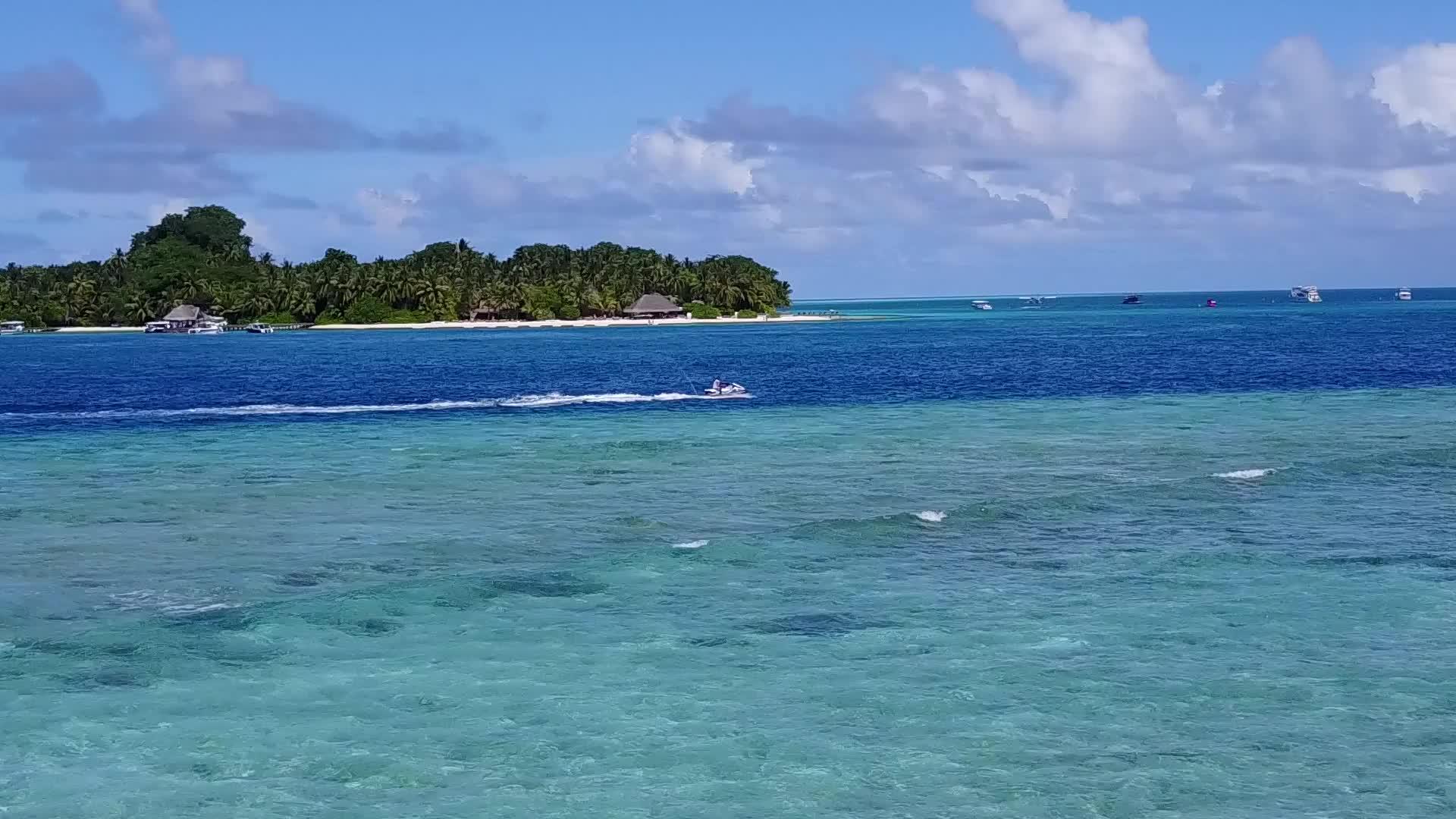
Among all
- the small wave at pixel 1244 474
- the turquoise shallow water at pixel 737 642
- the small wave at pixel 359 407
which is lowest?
the turquoise shallow water at pixel 737 642

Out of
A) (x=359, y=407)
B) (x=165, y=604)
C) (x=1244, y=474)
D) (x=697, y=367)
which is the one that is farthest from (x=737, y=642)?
(x=697, y=367)

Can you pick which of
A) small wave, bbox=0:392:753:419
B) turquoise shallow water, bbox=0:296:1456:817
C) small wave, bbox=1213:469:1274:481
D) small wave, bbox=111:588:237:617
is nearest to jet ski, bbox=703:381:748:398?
small wave, bbox=0:392:753:419

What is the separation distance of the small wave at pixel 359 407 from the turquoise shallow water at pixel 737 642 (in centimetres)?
2313

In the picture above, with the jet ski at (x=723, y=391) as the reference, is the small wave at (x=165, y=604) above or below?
below

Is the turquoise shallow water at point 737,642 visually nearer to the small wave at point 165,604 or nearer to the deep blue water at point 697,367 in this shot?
the small wave at point 165,604

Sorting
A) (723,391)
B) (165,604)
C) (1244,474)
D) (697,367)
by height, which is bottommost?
→ (165,604)

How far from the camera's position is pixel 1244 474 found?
126 ft

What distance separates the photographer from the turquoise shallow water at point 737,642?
15953mm

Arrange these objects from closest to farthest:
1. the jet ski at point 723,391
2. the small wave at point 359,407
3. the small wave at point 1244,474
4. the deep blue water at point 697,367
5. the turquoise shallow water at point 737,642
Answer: the turquoise shallow water at point 737,642 < the small wave at point 1244,474 < the small wave at point 359,407 < the jet ski at point 723,391 < the deep blue water at point 697,367

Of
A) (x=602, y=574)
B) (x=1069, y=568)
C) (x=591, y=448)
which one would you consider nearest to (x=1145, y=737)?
(x=1069, y=568)

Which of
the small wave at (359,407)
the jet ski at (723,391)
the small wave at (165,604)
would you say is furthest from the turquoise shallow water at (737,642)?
the jet ski at (723,391)

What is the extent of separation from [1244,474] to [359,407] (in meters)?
43.9

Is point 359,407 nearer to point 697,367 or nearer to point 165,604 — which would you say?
point 697,367

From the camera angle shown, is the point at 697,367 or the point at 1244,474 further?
the point at 697,367
